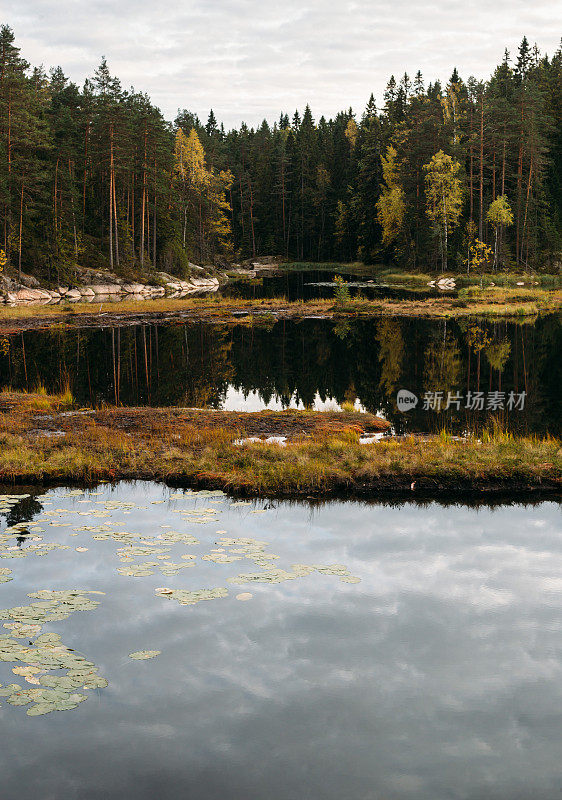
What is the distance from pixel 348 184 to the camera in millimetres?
108312

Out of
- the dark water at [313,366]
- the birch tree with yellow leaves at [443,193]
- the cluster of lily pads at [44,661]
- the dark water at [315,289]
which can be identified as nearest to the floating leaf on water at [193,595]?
the cluster of lily pads at [44,661]

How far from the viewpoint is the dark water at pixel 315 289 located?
62484 millimetres

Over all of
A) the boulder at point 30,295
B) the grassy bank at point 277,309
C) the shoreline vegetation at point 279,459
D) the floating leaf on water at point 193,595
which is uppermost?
the boulder at point 30,295

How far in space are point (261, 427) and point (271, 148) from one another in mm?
113160

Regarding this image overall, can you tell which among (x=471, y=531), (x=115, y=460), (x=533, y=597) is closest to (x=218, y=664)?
(x=533, y=597)

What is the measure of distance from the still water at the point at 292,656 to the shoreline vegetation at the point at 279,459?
1590 mm

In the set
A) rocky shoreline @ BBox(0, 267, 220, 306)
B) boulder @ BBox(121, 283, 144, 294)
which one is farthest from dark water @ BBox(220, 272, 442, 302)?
boulder @ BBox(121, 283, 144, 294)

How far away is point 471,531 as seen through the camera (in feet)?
39.5

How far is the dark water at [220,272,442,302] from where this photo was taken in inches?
2460

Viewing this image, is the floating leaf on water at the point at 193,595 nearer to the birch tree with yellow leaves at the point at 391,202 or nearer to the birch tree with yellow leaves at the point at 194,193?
the birch tree with yellow leaves at the point at 391,202

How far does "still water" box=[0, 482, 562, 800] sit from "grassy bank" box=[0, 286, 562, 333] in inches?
1380

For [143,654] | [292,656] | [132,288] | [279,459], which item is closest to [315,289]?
[132,288]

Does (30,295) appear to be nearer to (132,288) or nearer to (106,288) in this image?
(106,288)

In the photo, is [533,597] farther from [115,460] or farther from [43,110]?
[43,110]
